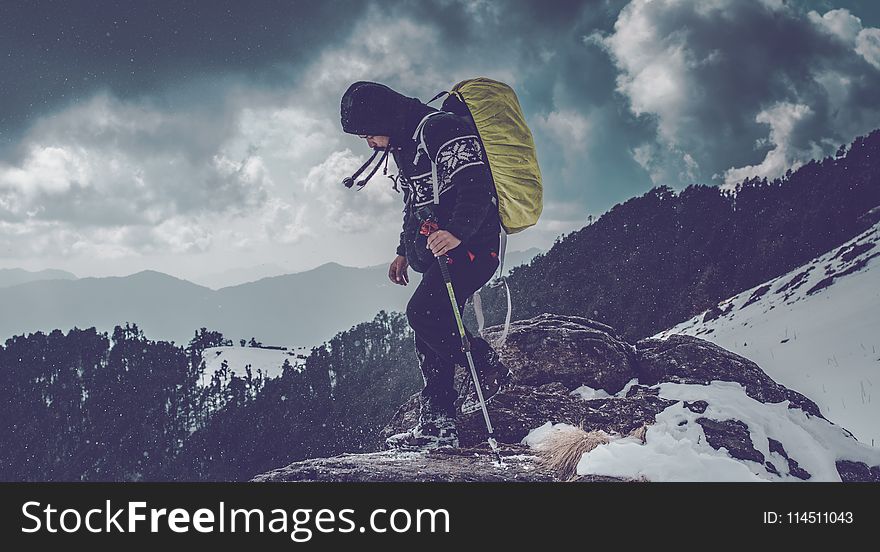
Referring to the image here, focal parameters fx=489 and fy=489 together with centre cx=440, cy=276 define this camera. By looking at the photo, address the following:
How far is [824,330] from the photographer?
22656 mm

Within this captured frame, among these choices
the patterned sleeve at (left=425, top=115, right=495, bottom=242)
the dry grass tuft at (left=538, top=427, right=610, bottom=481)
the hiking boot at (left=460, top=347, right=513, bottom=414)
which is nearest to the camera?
the dry grass tuft at (left=538, top=427, right=610, bottom=481)

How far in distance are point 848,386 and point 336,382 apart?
94.1 meters

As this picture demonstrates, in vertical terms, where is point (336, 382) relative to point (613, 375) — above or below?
above

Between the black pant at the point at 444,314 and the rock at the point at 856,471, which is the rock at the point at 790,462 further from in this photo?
the black pant at the point at 444,314

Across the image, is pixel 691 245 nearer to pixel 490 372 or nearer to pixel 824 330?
pixel 824 330

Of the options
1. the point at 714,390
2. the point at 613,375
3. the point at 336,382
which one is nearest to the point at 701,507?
the point at 714,390

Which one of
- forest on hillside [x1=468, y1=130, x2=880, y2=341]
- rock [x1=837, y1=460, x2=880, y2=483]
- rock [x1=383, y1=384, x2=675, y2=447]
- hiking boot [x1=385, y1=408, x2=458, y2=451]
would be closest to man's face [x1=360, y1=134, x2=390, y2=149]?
hiking boot [x1=385, y1=408, x2=458, y2=451]

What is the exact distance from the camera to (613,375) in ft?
23.4

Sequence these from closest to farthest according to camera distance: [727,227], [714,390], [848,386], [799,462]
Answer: [799,462], [714,390], [848,386], [727,227]

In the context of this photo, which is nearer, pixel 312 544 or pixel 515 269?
pixel 312 544

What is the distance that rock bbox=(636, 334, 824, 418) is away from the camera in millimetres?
6031

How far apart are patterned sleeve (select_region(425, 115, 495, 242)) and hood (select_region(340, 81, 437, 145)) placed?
34 centimetres

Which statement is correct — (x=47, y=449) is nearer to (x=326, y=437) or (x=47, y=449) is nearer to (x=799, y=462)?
(x=326, y=437)

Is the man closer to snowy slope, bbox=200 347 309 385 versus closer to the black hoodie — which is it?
the black hoodie
